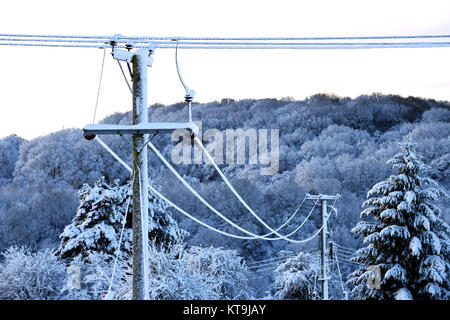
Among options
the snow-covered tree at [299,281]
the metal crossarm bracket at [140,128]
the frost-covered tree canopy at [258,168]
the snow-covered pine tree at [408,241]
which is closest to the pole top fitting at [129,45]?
the metal crossarm bracket at [140,128]

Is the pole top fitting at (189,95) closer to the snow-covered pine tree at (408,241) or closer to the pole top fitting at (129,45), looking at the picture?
the pole top fitting at (129,45)

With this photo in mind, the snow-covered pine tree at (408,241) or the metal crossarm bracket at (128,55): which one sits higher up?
the metal crossarm bracket at (128,55)

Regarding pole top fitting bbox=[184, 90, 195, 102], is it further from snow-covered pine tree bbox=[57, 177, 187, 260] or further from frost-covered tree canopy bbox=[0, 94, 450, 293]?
frost-covered tree canopy bbox=[0, 94, 450, 293]

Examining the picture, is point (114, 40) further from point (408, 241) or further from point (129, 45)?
point (408, 241)

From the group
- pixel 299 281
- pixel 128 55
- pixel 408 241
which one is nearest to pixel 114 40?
pixel 128 55

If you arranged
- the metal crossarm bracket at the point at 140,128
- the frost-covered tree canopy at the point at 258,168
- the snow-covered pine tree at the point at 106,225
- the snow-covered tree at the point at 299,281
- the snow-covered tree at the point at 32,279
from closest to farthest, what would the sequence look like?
the metal crossarm bracket at the point at 140,128 < the snow-covered tree at the point at 32,279 < the snow-covered pine tree at the point at 106,225 < the snow-covered tree at the point at 299,281 < the frost-covered tree canopy at the point at 258,168

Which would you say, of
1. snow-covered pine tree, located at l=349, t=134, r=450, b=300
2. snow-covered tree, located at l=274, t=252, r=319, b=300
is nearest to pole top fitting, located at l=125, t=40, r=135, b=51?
snow-covered pine tree, located at l=349, t=134, r=450, b=300
